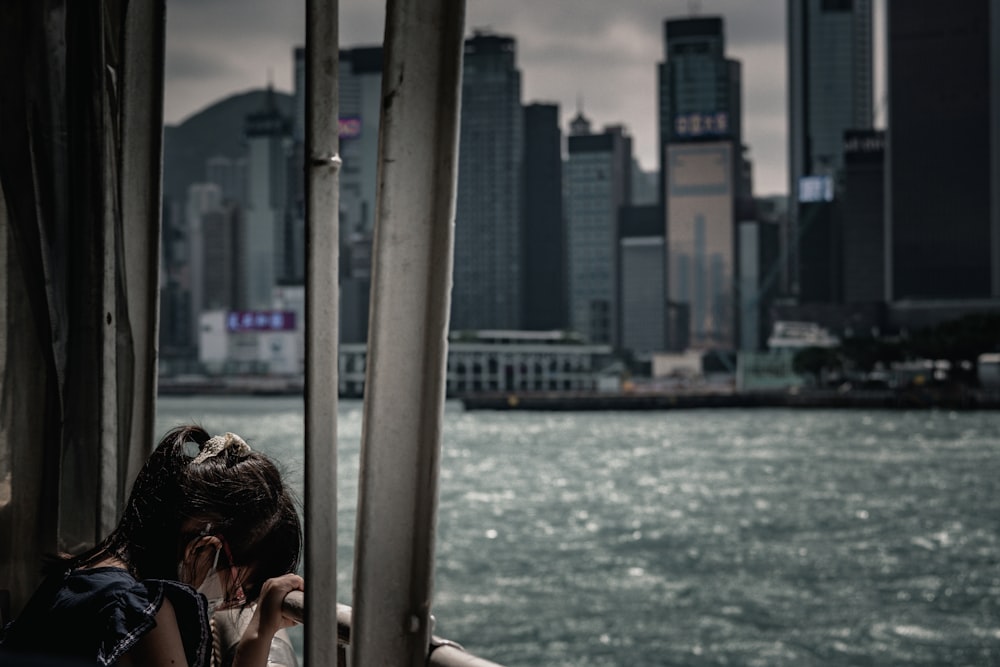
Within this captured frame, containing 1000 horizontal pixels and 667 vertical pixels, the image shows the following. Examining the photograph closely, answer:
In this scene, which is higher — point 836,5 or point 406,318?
point 836,5

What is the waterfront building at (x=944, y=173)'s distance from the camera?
104625mm

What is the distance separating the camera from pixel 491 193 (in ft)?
501

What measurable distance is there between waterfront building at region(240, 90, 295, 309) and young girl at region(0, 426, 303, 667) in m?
170

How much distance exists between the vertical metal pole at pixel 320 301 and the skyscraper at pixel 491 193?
144m

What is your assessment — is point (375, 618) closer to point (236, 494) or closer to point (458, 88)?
point (236, 494)

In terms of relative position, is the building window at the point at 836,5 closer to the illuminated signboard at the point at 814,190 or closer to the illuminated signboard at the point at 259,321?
the illuminated signboard at the point at 814,190

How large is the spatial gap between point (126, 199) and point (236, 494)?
5.81 feet

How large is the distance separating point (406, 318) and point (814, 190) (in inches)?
5596

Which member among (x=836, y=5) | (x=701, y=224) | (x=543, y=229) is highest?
(x=836, y=5)

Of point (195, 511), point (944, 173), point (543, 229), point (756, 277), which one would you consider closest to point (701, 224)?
point (756, 277)

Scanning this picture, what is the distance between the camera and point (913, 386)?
8569 centimetres

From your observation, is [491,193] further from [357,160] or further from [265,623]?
[265,623]

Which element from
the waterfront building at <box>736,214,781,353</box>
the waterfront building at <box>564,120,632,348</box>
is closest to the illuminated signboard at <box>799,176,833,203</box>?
the waterfront building at <box>736,214,781,353</box>

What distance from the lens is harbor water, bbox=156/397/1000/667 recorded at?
16.1 metres
